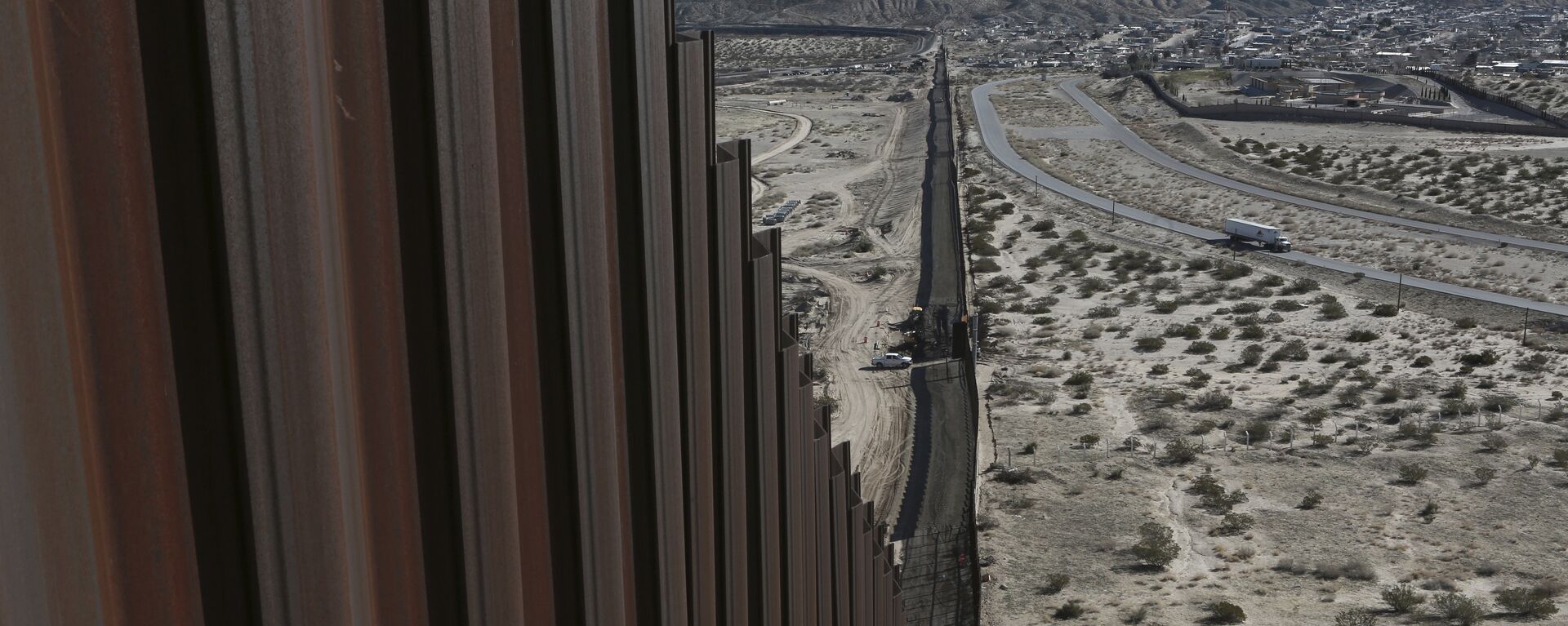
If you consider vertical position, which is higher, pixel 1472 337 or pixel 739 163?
pixel 739 163

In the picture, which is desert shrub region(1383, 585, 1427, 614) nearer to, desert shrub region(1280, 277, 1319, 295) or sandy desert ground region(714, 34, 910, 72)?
desert shrub region(1280, 277, 1319, 295)

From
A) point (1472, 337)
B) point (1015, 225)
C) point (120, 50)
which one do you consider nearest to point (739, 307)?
point (120, 50)

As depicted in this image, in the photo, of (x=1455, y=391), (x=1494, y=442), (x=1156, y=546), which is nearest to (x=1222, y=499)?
(x=1156, y=546)

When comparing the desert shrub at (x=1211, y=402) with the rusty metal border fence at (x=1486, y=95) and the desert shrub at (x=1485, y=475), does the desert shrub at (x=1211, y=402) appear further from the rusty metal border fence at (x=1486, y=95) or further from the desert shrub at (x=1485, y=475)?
the rusty metal border fence at (x=1486, y=95)

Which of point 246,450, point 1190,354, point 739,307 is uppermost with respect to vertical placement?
point 246,450

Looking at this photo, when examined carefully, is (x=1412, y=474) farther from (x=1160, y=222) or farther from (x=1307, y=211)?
(x=1307, y=211)

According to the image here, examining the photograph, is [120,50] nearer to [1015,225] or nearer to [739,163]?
[739,163]
